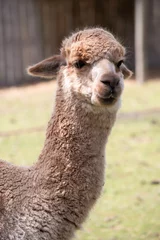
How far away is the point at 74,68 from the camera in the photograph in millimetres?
3412

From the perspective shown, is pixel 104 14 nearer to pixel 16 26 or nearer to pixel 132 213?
pixel 16 26

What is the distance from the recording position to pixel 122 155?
774cm

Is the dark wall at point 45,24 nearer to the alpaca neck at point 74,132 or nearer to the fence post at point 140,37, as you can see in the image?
the fence post at point 140,37

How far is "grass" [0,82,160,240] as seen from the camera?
18.0ft

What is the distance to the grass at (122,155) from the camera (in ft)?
18.0

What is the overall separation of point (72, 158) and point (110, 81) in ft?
1.70

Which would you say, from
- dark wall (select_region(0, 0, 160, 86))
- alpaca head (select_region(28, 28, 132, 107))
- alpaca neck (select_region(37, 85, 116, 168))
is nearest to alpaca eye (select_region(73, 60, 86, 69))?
alpaca head (select_region(28, 28, 132, 107))

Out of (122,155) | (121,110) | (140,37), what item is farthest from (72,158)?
(140,37)

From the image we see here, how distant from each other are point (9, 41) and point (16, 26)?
38cm

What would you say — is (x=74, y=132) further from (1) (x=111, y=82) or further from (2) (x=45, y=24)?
(2) (x=45, y=24)

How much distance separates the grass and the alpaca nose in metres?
0.88

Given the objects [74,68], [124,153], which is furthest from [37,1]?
[74,68]

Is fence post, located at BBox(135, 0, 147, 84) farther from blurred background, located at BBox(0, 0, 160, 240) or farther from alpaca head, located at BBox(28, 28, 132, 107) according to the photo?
alpaca head, located at BBox(28, 28, 132, 107)

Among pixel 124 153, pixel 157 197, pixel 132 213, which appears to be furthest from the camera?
pixel 124 153
